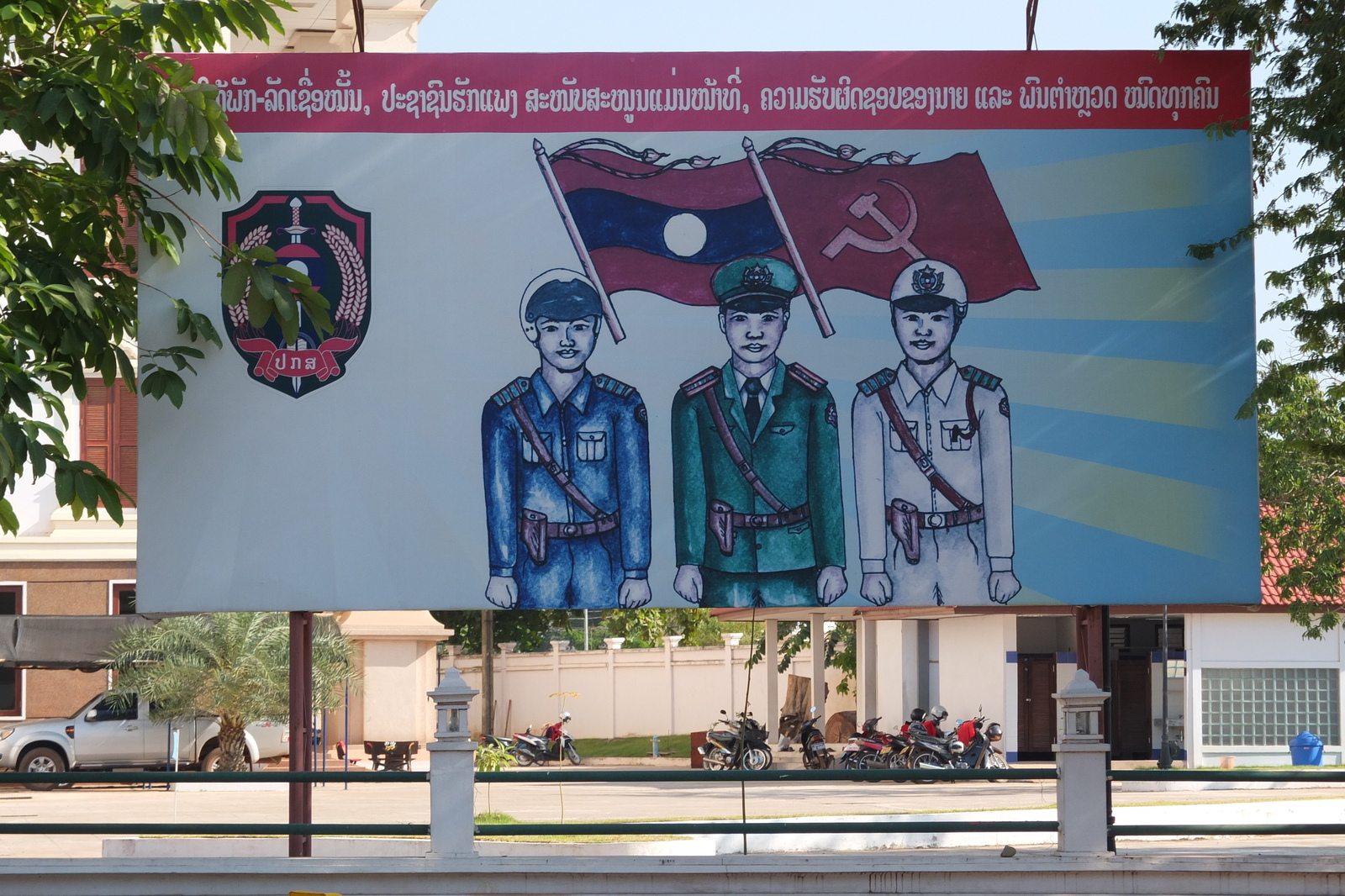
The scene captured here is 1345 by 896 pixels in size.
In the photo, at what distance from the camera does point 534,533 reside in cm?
1050

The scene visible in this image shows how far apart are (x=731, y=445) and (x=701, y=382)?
52cm

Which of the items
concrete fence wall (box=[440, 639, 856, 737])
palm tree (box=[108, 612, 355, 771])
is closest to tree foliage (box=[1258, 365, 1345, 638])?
palm tree (box=[108, 612, 355, 771])

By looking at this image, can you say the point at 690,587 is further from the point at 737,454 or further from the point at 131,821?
the point at 131,821

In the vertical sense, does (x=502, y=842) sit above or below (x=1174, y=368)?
below

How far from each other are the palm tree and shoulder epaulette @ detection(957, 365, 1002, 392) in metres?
14.2

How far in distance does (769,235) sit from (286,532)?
4.17 meters

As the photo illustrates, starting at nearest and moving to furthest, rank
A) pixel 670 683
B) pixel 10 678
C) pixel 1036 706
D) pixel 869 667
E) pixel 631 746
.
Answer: pixel 10 678 < pixel 1036 706 < pixel 869 667 < pixel 631 746 < pixel 670 683

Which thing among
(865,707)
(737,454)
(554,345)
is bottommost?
(865,707)

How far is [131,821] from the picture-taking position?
59.2 feet

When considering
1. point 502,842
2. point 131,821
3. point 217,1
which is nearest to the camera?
point 217,1

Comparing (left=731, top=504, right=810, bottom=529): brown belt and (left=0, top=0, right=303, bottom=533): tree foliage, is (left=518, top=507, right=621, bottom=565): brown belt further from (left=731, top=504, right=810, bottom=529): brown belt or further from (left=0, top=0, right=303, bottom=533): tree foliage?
(left=0, top=0, right=303, bottom=533): tree foliage

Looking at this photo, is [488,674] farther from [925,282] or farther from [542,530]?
[925,282]

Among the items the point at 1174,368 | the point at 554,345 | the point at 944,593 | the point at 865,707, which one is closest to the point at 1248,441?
the point at 1174,368

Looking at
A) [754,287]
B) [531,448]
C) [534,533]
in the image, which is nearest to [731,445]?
[754,287]
